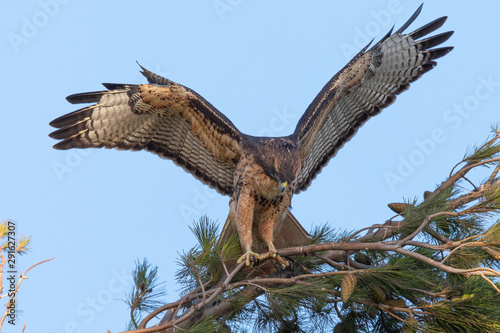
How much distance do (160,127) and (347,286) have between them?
3377 millimetres

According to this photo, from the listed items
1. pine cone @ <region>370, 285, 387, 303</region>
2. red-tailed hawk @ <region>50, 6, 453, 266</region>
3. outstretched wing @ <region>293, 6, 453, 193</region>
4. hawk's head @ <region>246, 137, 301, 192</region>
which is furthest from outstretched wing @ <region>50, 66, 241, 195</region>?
pine cone @ <region>370, 285, 387, 303</region>

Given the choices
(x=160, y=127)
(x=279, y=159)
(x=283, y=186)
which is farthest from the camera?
(x=160, y=127)

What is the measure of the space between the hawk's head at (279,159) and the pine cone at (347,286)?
156 centimetres

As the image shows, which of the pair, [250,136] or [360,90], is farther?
[360,90]

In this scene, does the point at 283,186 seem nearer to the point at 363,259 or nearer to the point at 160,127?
the point at 363,259

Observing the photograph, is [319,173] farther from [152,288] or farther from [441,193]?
[152,288]

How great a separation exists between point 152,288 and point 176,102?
2253 millimetres

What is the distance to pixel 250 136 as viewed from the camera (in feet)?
20.5

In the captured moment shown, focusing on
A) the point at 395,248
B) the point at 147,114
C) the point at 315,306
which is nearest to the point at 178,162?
the point at 147,114

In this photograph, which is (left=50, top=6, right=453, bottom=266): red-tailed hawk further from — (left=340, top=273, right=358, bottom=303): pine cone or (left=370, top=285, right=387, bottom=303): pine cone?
(left=340, top=273, right=358, bottom=303): pine cone

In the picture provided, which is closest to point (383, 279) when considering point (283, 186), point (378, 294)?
point (378, 294)

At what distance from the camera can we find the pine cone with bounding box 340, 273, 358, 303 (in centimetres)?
387

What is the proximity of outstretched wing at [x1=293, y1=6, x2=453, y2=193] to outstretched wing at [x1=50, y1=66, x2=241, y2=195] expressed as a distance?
92 centimetres

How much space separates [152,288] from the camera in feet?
15.0
